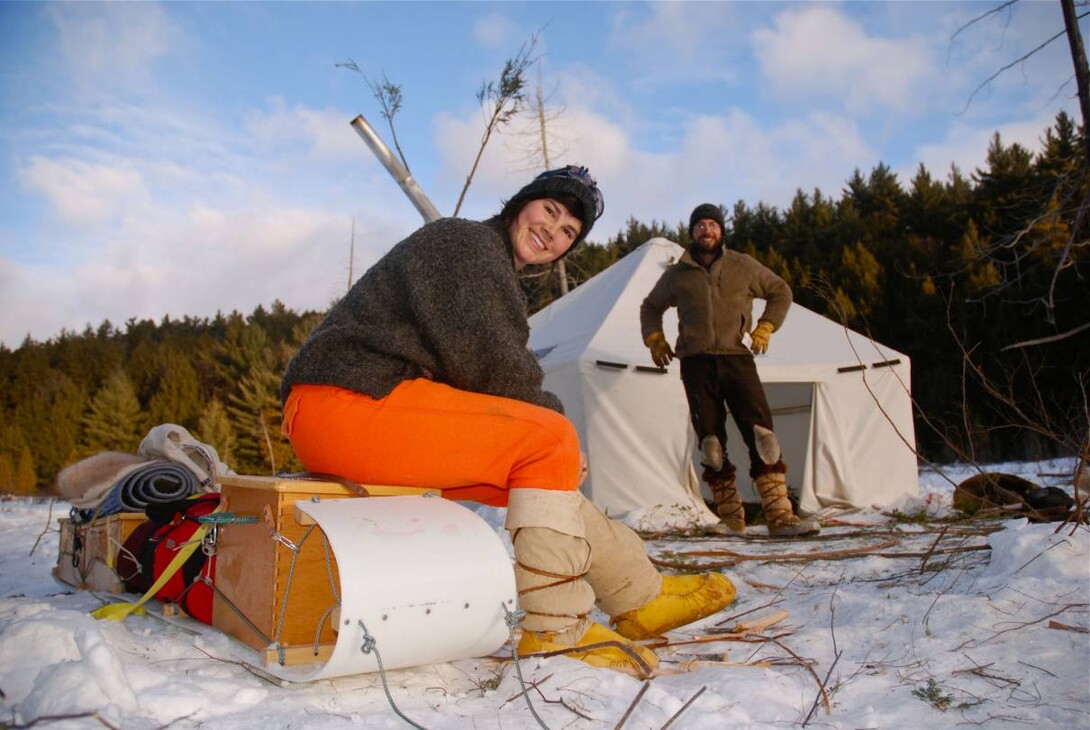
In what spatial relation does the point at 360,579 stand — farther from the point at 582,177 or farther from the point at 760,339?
the point at 760,339

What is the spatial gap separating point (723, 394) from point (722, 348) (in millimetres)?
253

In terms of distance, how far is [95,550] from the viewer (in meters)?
2.39

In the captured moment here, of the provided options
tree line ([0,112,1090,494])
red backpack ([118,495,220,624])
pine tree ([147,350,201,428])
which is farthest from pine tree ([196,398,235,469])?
red backpack ([118,495,220,624])

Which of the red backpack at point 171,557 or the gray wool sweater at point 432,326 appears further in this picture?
the red backpack at point 171,557

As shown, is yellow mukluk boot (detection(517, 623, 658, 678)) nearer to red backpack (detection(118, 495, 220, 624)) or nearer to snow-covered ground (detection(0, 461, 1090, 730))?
snow-covered ground (detection(0, 461, 1090, 730))

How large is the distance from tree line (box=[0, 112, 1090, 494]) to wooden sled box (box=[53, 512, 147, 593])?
28.5 feet

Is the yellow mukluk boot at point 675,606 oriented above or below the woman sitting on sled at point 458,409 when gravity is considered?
below

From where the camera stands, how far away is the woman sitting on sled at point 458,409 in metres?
1.52

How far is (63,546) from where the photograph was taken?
2.74 m

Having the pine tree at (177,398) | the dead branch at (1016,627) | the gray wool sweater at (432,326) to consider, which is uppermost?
the pine tree at (177,398)

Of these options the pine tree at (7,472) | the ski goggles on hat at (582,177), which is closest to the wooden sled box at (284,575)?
the ski goggles on hat at (582,177)

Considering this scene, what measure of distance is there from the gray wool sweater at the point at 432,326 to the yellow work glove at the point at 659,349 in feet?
8.98

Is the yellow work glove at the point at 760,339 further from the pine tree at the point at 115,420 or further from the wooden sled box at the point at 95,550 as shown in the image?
the pine tree at the point at 115,420

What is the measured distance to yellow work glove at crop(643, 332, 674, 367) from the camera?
4312 millimetres
